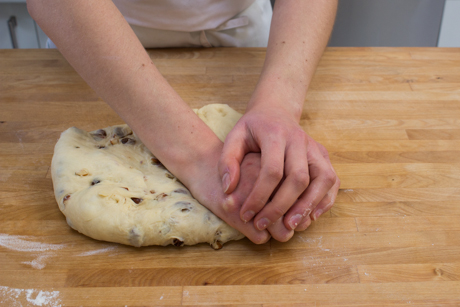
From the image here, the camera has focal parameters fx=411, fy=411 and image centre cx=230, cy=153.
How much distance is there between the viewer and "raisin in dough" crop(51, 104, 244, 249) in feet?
2.83

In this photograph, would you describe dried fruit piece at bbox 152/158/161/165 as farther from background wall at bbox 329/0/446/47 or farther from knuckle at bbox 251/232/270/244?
background wall at bbox 329/0/446/47

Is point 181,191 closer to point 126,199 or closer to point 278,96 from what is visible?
point 126,199

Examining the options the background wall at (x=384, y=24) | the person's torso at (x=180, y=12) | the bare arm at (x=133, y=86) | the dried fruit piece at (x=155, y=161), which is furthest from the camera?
the background wall at (x=384, y=24)

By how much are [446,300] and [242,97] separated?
0.81 meters

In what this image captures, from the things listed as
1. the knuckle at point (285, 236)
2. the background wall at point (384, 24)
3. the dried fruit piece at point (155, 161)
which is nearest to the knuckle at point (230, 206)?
the knuckle at point (285, 236)

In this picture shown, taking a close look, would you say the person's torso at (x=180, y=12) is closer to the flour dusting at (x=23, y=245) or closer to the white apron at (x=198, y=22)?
the white apron at (x=198, y=22)

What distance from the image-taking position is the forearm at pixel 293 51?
106 cm

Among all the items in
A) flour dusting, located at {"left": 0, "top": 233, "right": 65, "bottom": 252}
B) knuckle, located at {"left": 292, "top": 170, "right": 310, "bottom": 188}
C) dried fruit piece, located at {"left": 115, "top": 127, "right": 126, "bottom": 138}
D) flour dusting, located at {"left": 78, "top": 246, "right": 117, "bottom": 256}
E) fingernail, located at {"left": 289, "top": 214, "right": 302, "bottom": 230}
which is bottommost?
flour dusting, located at {"left": 78, "top": 246, "right": 117, "bottom": 256}

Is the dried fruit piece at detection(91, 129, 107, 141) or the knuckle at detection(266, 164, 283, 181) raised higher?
the knuckle at detection(266, 164, 283, 181)

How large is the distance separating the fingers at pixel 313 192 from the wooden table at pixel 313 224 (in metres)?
0.09

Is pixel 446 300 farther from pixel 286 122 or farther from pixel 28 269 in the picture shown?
pixel 28 269

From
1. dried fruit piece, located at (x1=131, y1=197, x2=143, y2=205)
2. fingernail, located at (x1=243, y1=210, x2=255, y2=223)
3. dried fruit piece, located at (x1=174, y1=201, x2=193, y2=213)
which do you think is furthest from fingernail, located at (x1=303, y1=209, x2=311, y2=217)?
dried fruit piece, located at (x1=131, y1=197, x2=143, y2=205)

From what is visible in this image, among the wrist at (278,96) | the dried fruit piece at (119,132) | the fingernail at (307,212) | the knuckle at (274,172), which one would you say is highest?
the wrist at (278,96)

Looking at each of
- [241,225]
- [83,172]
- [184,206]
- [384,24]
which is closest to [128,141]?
[83,172]
